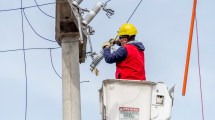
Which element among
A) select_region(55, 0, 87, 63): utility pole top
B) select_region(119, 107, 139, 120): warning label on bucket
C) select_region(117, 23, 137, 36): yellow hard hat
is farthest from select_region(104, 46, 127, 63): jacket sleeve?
select_region(55, 0, 87, 63): utility pole top

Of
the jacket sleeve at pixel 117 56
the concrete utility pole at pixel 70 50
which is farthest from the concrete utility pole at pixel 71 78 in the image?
the jacket sleeve at pixel 117 56

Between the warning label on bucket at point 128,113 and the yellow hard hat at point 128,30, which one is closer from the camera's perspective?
the warning label on bucket at point 128,113

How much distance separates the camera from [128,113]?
10195 millimetres

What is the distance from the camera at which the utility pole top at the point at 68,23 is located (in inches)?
460

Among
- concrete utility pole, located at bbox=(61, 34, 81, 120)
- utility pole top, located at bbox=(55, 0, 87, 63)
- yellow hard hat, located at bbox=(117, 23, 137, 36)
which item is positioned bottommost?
concrete utility pole, located at bbox=(61, 34, 81, 120)

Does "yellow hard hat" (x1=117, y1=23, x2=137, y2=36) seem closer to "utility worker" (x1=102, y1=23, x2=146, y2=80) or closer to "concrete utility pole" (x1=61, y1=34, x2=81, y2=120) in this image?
"utility worker" (x1=102, y1=23, x2=146, y2=80)

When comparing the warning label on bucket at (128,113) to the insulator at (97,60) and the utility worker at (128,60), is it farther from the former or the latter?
the insulator at (97,60)

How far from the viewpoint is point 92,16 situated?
11.9m

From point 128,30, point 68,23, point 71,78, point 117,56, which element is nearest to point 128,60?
point 117,56

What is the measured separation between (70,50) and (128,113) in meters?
2.09

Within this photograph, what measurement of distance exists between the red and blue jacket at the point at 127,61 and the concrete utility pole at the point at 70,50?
1136mm

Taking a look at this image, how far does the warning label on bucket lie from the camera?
10.2 meters

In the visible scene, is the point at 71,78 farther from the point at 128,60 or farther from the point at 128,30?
the point at 128,60

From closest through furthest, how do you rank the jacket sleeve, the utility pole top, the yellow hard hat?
the jacket sleeve → the yellow hard hat → the utility pole top
